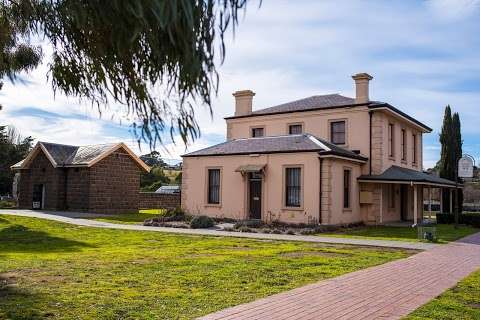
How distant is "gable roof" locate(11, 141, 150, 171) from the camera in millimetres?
32750

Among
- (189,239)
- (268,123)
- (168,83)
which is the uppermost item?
(268,123)

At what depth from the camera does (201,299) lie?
7145 mm

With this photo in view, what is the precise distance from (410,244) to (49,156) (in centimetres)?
2555

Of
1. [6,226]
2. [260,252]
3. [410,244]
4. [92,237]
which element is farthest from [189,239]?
[6,226]

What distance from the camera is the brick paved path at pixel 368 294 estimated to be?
21.5ft

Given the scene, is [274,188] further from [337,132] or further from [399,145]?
[399,145]

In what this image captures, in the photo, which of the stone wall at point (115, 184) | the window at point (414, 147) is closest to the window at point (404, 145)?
the window at point (414, 147)

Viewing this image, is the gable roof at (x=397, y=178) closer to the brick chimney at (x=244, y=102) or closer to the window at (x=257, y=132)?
the window at (x=257, y=132)

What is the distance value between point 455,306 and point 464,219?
22069 mm

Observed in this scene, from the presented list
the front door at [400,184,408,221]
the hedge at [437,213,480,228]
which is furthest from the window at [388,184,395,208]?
the hedge at [437,213,480,228]

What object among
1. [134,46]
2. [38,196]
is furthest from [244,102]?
[134,46]

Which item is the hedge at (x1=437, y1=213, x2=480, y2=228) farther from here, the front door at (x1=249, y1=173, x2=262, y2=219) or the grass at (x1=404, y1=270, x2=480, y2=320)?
the grass at (x1=404, y1=270, x2=480, y2=320)

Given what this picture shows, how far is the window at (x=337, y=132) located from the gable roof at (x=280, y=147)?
1277 millimetres

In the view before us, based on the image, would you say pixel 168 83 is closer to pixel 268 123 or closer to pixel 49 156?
pixel 268 123
